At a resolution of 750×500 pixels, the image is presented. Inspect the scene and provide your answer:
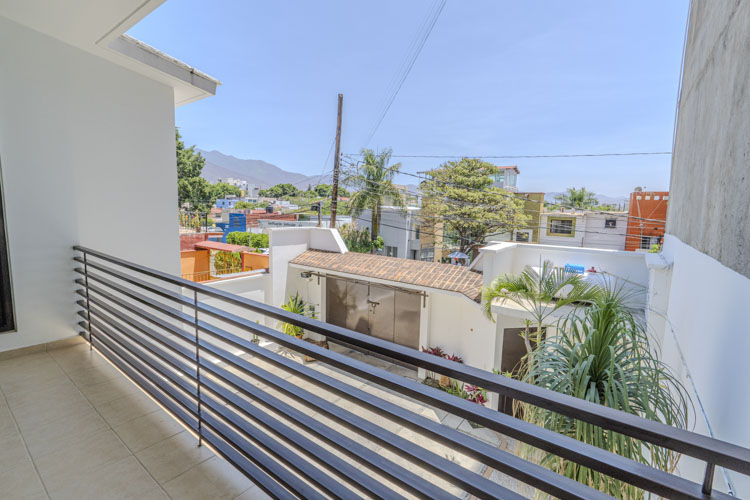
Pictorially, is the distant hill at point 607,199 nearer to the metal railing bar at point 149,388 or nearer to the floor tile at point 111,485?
the metal railing bar at point 149,388

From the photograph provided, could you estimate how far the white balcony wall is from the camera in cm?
280

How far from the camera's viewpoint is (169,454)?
1822 mm

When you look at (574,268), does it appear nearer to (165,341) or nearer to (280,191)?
(165,341)

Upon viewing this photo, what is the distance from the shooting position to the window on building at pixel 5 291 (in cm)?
278

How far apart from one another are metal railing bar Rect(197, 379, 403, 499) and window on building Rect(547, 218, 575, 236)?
23.8m

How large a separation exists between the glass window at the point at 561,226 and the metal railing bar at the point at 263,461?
23838mm

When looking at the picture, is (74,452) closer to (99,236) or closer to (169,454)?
(169,454)

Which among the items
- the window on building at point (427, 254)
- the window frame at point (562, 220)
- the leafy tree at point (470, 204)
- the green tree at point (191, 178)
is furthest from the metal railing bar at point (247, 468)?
the window frame at point (562, 220)

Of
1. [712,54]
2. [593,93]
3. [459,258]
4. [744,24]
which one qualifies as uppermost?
[593,93]

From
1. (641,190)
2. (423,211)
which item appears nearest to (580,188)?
(641,190)

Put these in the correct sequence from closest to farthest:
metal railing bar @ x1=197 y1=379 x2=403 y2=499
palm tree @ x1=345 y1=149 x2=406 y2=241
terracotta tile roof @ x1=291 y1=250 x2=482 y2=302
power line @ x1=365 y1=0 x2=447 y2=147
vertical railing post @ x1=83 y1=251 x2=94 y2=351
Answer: metal railing bar @ x1=197 y1=379 x2=403 y2=499, vertical railing post @ x1=83 y1=251 x2=94 y2=351, terracotta tile roof @ x1=291 y1=250 x2=482 y2=302, power line @ x1=365 y1=0 x2=447 y2=147, palm tree @ x1=345 y1=149 x2=406 y2=241

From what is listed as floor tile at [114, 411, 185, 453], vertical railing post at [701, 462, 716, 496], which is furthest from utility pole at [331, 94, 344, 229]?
vertical railing post at [701, 462, 716, 496]

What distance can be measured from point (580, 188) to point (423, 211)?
91.2ft

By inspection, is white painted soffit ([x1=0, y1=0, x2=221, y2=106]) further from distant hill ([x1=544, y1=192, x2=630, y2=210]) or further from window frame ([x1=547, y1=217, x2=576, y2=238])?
window frame ([x1=547, y1=217, x2=576, y2=238])
